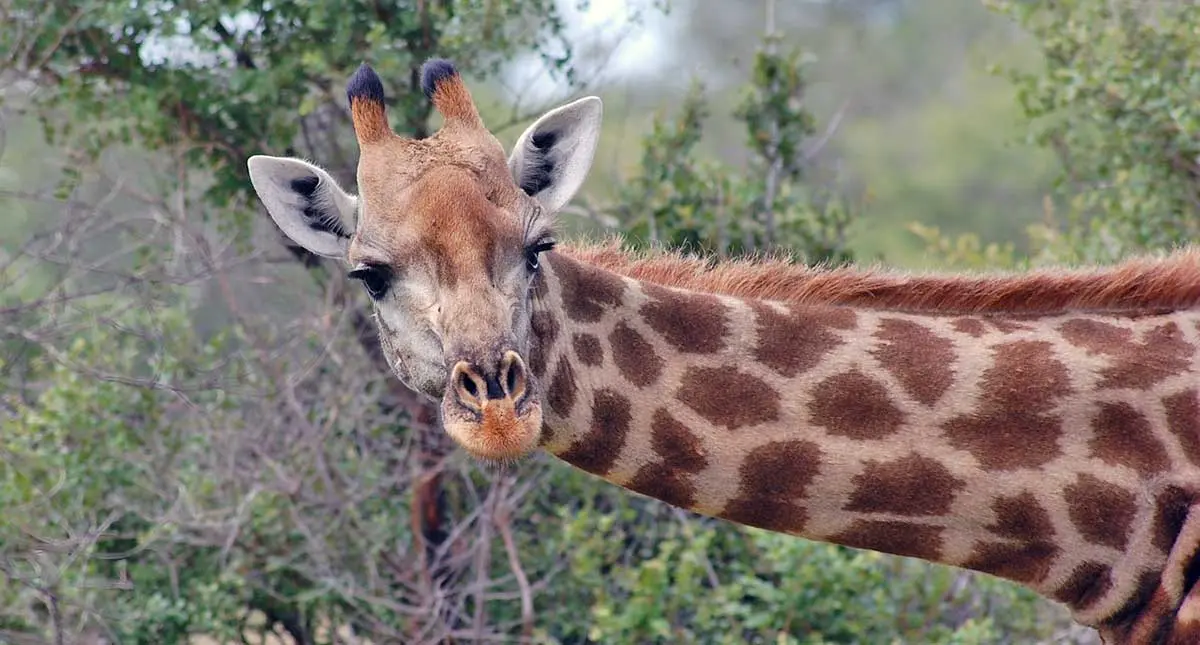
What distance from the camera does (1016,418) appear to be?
4.63 m

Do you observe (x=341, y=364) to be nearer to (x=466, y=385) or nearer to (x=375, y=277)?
(x=375, y=277)

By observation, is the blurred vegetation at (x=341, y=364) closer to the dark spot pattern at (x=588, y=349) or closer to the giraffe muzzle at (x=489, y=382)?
the dark spot pattern at (x=588, y=349)

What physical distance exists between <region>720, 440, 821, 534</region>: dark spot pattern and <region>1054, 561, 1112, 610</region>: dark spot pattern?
30.3 inches

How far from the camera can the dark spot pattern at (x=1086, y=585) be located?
15.2 feet

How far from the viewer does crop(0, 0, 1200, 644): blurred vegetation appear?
7398mm

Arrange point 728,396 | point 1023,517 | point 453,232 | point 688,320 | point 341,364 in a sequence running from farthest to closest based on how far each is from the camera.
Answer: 1. point 341,364
2. point 688,320
3. point 728,396
4. point 1023,517
5. point 453,232

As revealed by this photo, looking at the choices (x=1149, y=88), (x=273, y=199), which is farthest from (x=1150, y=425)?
(x=1149, y=88)

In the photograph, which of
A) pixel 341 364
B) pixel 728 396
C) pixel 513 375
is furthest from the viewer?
pixel 341 364

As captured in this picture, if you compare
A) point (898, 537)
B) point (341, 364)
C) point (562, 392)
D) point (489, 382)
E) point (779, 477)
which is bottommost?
point (341, 364)

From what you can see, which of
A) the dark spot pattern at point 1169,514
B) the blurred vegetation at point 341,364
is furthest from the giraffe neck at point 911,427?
the blurred vegetation at point 341,364

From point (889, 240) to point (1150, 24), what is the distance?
15462 mm

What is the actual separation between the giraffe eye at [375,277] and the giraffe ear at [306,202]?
0.25 m

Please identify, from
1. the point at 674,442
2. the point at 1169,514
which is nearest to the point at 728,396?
the point at 674,442

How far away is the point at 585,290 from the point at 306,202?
848mm
